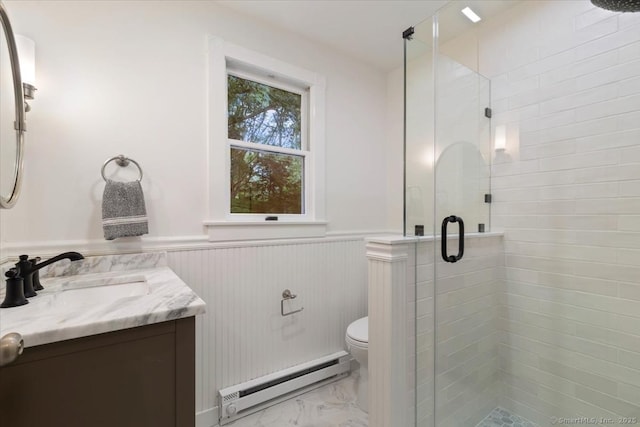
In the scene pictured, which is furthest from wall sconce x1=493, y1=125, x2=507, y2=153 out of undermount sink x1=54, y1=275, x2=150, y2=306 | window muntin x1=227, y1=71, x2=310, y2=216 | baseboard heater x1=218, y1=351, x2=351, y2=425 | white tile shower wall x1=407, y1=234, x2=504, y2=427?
undermount sink x1=54, y1=275, x2=150, y2=306

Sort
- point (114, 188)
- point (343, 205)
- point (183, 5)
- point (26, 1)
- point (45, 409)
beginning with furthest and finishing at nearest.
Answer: point (343, 205)
point (183, 5)
point (114, 188)
point (26, 1)
point (45, 409)

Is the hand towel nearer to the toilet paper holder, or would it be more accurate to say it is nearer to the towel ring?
the towel ring

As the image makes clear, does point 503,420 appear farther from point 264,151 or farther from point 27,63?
point 27,63

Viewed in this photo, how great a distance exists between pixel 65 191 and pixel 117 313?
939 millimetres

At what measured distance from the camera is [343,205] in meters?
2.28

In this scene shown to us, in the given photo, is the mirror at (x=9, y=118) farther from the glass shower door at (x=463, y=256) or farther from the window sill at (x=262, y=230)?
the glass shower door at (x=463, y=256)

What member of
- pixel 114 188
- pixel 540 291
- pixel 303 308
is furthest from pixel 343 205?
pixel 114 188

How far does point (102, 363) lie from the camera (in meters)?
0.71

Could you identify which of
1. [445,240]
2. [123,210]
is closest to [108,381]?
[123,210]

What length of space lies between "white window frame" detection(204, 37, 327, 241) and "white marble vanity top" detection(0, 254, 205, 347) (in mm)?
516

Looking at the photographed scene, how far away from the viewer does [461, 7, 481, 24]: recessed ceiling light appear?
169 cm

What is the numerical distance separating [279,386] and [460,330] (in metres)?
1.12

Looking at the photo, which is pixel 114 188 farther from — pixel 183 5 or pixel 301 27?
pixel 301 27

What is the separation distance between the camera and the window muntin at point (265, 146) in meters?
1.84
